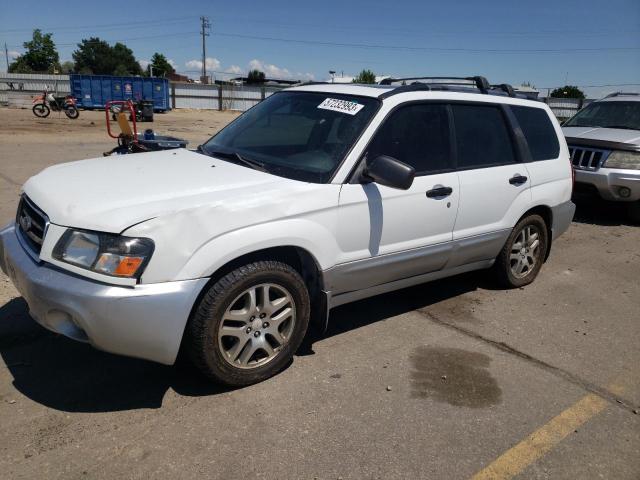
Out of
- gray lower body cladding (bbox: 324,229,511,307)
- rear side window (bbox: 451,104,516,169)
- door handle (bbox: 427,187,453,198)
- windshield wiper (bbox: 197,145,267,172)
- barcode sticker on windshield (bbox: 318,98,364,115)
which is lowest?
gray lower body cladding (bbox: 324,229,511,307)

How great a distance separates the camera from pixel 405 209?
3.76 meters

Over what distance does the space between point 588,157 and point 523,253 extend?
3756 millimetres

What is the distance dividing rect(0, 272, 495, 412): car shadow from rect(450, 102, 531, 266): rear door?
1318 mm

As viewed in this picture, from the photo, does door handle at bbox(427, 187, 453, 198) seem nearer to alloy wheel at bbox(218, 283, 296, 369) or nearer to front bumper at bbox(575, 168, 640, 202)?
alloy wheel at bbox(218, 283, 296, 369)

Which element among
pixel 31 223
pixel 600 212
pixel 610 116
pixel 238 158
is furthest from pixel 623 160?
pixel 31 223

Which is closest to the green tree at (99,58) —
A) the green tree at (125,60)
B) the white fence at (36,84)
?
the green tree at (125,60)

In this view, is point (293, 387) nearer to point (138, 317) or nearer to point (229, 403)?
point (229, 403)

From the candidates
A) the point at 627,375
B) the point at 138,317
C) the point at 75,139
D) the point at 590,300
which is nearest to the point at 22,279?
the point at 138,317

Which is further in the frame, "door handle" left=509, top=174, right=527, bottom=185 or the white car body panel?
"door handle" left=509, top=174, right=527, bottom=185

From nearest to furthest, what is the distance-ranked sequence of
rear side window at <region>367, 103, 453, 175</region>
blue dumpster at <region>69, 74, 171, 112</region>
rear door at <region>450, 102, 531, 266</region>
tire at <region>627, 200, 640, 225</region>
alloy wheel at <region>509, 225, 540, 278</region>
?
1. rear side window at <region>367, 103, 453, 175</region>
2. rear door at <region>450, 102, 531, 266</region>
3. alloy wheel at <region>509, 225, 540, 278</region>
4. tire at <region>627, 200, 640, 225</region>
5. blue dumpster at <region>69, 74, 171, 112</region>

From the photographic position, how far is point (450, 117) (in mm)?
4191

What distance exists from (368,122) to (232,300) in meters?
1.51

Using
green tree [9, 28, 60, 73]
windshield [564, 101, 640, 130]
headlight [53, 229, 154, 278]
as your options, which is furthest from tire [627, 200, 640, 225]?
green tree [9, 28, 60, 73]

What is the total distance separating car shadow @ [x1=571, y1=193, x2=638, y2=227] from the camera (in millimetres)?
8352
